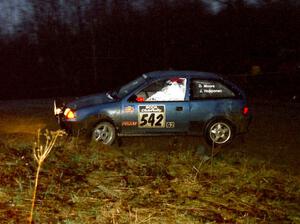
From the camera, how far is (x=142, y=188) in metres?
6.20

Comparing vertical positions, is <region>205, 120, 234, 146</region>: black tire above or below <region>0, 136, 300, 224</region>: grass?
above

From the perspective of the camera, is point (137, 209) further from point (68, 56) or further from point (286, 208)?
point (68, 56)

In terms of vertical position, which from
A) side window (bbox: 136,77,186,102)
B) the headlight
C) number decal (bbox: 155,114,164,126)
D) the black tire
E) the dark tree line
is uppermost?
the dark tree line

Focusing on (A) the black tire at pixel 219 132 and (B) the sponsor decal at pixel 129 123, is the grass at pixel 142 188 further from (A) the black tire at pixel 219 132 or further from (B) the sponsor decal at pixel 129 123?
(A) the black tire at pixel 219 132

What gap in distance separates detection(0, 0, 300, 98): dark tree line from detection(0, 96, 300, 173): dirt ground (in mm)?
10788

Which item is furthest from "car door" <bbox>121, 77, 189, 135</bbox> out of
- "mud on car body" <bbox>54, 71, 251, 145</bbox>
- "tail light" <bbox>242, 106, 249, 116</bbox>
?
"tail light" <bbox>242, 106, 249, 116</bbox>

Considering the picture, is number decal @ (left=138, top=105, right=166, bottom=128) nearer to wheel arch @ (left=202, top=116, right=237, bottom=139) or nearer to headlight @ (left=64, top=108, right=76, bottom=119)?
wheel arch @ (left=202, top=116, right=237, bottom=139)

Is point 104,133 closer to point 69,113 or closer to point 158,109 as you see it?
point 69,113

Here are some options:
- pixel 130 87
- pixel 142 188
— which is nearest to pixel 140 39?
pixel 130 87

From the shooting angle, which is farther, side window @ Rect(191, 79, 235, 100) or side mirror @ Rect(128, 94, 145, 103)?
side window @ Rect(191, 79, 235, 100)

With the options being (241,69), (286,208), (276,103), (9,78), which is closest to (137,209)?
(286,208)

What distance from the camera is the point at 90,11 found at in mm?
31797

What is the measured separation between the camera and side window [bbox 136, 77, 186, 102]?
1011 cm

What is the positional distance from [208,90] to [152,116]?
1.38 meters
